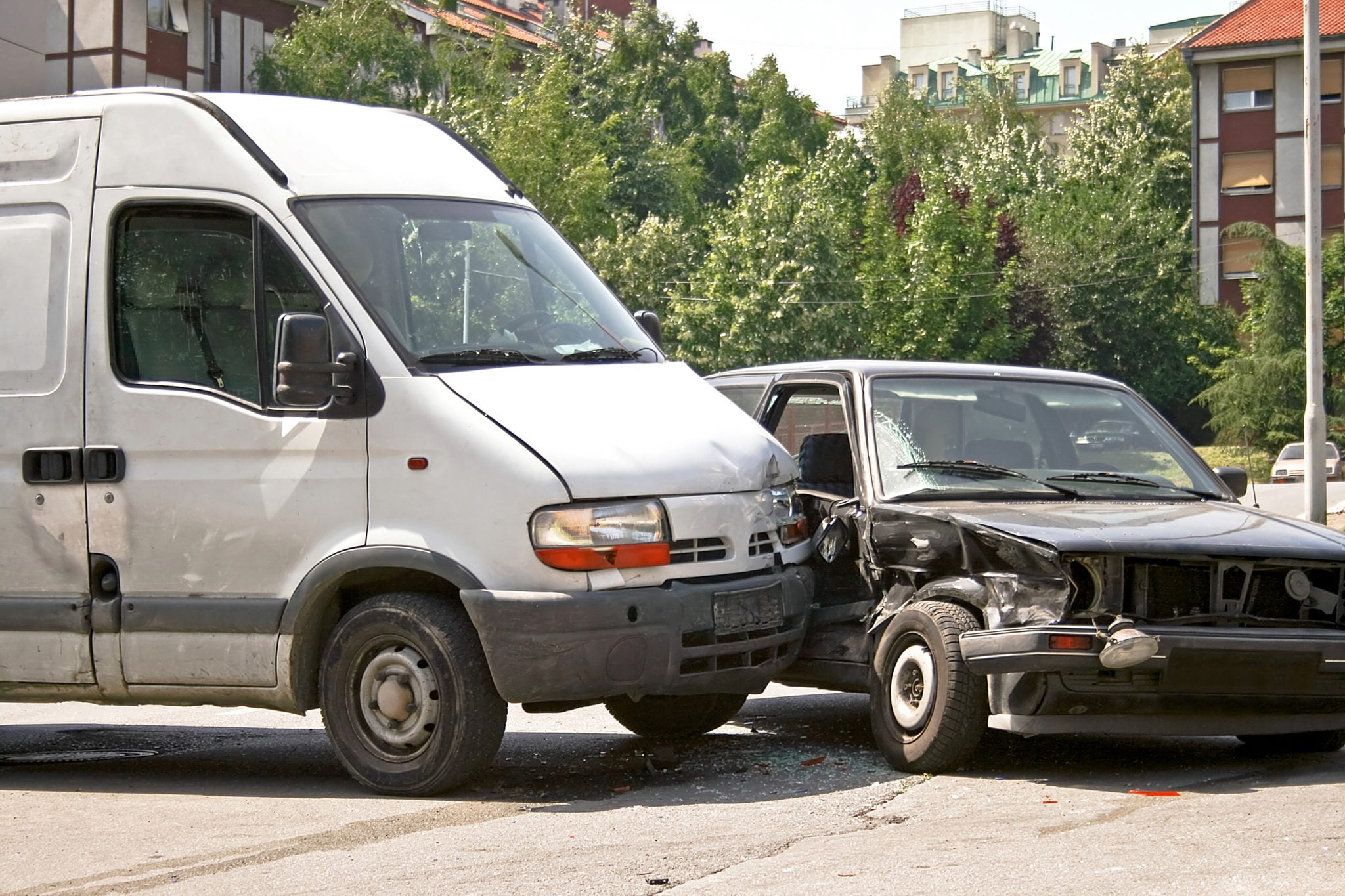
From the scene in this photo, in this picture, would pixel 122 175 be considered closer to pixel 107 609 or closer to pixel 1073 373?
pixel 107 609

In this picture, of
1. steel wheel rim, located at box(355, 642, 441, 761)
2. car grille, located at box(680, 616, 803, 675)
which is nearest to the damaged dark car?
car grille, located at box(680, 616, 803, 675)

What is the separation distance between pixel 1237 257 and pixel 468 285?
6473 cm

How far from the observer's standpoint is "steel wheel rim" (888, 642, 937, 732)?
23.5ft

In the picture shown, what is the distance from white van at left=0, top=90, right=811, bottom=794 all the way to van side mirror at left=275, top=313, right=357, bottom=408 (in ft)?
0.04

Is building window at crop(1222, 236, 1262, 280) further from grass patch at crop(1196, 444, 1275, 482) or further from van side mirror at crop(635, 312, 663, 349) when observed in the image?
van side mirror at crop(635, 312, 663, 349)

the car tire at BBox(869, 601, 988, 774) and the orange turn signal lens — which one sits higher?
the orange turn signal lens

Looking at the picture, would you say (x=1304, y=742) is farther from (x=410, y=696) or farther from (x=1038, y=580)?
(x=410, y=696)

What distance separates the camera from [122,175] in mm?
7590

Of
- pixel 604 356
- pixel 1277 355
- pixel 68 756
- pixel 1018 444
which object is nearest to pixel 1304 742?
pixel 1018 444

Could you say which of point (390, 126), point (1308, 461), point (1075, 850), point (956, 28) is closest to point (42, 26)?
point (1308, 461)

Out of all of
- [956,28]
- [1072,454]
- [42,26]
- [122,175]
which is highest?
[956,28]

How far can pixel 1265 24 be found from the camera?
65.2 meters

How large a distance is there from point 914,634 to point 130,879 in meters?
3.16

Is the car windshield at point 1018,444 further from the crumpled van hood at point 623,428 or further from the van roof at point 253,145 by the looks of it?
the van roof at point 253,145
